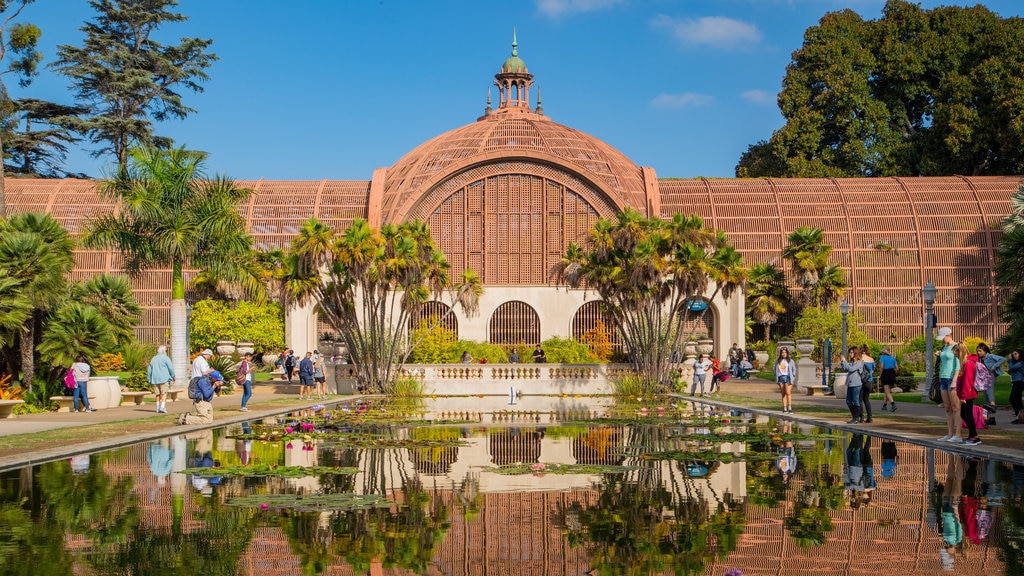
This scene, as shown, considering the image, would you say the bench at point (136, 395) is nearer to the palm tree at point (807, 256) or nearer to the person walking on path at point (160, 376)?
the person walking on path at point (160, 376)

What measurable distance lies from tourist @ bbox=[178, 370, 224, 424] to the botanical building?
29.1 meters

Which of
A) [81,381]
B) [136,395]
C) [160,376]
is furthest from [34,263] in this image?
[136,395]

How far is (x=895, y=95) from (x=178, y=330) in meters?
52.1

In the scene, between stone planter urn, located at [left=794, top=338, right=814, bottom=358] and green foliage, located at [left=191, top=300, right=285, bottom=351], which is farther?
green foliage, located at [left=191, top=300, right=285, bottom=351]

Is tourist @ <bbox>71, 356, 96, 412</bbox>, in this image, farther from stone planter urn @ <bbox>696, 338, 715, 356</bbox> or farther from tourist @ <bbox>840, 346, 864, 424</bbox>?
stone planter urn @ <bbox>696, 338, 715, 356</bbox>

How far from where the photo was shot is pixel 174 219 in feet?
96.1

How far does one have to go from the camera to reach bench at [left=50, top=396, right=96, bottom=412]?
2703 centimetres

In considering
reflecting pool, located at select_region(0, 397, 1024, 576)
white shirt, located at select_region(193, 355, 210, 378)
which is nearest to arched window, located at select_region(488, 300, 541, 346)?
white shirt, located at select_region(193, 355, 210, 378)

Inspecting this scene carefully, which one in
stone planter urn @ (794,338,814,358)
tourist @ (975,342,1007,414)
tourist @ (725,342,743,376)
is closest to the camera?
tourist @ (975,342,1007,414)

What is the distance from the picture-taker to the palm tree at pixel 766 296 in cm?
5209

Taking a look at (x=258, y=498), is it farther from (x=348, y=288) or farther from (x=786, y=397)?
(x=348, y=288)

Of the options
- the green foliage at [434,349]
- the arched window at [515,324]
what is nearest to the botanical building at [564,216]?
the arched window at [515,324]

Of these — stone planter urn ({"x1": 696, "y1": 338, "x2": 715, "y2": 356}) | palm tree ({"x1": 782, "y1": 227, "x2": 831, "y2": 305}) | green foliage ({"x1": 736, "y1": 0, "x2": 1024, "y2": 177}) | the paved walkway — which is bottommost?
the paved walkway

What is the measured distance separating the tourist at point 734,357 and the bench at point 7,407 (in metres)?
30.4
